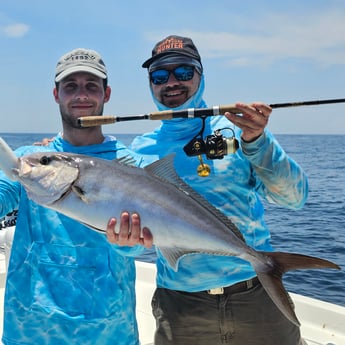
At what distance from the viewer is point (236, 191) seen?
2.95 meters

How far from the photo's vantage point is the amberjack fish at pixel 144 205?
2.30 metres

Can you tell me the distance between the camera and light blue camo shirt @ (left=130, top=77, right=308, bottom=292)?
2736 millimetres

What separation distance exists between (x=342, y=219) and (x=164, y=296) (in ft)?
39.6

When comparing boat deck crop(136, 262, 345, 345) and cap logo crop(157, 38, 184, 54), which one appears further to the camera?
boat deck crop(136, 262, 345, 345)

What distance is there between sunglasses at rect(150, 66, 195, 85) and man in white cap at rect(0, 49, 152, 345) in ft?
2.42

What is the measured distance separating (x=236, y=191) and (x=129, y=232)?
0.95m

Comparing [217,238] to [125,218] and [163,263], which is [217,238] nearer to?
[125,218]

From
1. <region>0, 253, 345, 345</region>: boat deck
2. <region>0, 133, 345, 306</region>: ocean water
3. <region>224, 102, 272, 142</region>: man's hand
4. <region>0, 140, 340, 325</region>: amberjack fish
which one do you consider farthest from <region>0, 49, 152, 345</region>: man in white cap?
<region>0, 133, 345, 306</region>: ocean water

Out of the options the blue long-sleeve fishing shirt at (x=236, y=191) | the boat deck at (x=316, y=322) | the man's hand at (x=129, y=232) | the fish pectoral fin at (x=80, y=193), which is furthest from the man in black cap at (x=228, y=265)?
the boat deck at (x=316, y=322)

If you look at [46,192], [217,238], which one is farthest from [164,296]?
[46,192]

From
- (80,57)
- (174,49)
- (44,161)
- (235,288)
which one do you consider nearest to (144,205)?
(44,161)

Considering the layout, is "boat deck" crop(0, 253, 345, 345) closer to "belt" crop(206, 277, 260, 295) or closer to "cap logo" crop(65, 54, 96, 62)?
"belt" crop(206, 277, 260, 295)

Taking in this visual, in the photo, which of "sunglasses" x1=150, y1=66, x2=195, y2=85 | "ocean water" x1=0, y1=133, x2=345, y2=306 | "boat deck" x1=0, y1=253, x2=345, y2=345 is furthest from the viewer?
"ocean water" x1=0, y1=133, x2=345, y2=306

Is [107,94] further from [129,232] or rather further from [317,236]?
[317,236]
